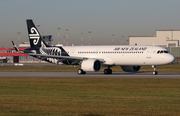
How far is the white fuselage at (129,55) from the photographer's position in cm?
4900

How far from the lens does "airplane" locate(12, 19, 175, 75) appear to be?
162 ft

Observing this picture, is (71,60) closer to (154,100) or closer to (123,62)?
(123,62)

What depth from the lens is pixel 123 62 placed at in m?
51.1

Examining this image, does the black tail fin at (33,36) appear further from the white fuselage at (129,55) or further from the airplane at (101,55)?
the white fuselage at (129,55)

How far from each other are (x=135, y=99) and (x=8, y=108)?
8.40 m

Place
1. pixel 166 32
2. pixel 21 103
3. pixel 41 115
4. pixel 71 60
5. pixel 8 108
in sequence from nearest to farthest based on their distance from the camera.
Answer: pixel 41 115 < pixel 8 108 < pixel 21 103 < pixel 71 60 < pixel 166 32

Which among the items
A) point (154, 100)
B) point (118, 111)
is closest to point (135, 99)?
point (154, 100)

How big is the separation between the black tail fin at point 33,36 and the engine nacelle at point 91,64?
1217cm

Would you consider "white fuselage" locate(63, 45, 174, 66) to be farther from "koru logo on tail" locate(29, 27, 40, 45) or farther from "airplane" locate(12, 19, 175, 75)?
"koru logo on tail" locate(29, 27, 40, 45)

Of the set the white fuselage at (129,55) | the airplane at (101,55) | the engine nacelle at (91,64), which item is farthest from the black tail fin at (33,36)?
the engine nacelle at (91,64)

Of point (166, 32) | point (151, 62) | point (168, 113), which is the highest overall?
A: point (166, 32)

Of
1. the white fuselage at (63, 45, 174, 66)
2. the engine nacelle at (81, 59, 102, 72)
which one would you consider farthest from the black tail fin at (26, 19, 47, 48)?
the engine nacelle at (81, 59, 102, 72)

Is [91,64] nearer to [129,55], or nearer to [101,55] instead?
[101,55]

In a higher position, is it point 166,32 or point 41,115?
point 166,32
